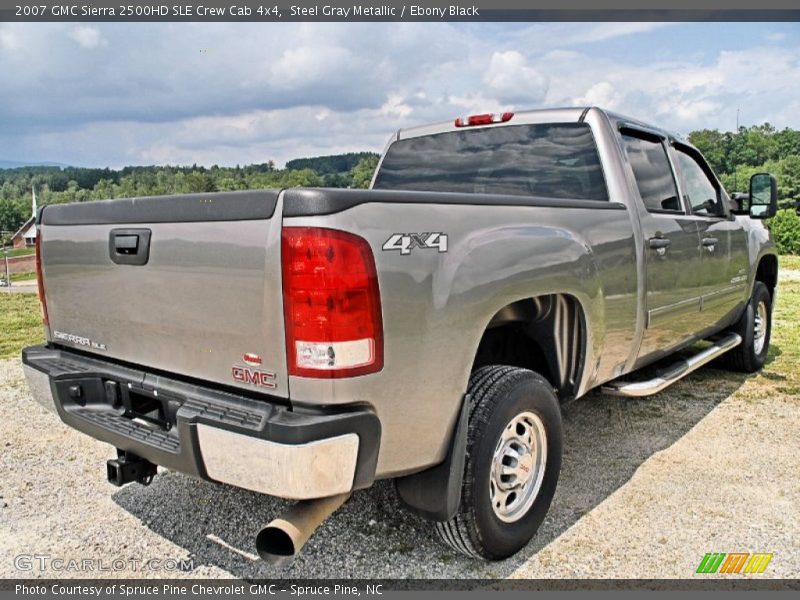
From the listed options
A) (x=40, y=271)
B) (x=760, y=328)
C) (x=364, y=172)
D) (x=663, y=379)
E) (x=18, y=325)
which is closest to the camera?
(x=40, y=271)

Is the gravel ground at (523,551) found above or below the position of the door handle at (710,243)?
below

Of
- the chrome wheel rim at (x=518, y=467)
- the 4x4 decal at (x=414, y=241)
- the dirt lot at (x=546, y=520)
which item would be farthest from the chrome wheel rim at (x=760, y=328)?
the 4x4 decal at (x=414, y=241)

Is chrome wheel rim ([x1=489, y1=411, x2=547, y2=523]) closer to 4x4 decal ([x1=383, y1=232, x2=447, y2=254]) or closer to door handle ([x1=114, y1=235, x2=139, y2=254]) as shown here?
4x4 decal ([x1=383, y1=232, x2=447, y2=254])

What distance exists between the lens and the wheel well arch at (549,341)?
3145 mm

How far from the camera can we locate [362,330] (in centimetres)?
210

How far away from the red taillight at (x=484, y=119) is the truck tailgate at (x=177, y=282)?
7.63 ft

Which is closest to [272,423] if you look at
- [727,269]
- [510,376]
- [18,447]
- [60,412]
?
[510,376]

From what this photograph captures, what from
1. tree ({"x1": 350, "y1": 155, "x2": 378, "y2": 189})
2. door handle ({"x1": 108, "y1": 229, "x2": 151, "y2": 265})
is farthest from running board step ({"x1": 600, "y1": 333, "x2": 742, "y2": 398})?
door handle ({"x1": 108, "y1": 229, "x2": 151, "y2": 265})

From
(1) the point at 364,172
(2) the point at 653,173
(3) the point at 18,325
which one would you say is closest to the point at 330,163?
(1) the point at 364,172

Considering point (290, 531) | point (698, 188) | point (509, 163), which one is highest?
point (509, 163)

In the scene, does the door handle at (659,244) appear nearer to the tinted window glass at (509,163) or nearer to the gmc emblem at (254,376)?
the tinted window glass at (509,163)

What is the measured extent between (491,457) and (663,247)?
193cm

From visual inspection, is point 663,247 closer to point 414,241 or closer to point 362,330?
point 414,241

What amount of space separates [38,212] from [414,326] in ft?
7.00
